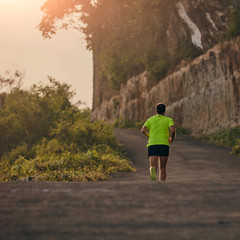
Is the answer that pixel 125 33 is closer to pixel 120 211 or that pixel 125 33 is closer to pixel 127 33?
pixel 127 33

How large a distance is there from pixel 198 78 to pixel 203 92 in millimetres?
1235

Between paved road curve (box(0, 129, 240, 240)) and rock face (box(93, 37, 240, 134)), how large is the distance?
1980cm

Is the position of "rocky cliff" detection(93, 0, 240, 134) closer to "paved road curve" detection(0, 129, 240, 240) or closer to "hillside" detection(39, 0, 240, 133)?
"hillside" detection(39, 0, 240, 133)

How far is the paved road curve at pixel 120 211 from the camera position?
12.4 ft

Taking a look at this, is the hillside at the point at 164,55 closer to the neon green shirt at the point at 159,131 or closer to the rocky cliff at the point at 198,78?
the rocky cliff at the point at 198,78

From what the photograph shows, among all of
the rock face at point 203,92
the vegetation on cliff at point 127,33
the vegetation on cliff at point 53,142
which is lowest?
the vegetation on cliff at point 53,142

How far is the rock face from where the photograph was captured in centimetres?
2534

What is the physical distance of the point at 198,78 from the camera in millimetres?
29094

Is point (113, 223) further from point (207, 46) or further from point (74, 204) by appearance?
point (207, 46)

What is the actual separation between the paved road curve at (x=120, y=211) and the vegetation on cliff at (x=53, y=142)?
6.46 m

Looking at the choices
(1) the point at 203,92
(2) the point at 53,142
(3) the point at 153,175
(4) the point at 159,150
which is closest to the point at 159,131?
(4) the point at 159,150

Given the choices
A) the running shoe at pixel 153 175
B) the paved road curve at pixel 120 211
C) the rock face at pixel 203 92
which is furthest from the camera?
the rock face at pixel 203 92

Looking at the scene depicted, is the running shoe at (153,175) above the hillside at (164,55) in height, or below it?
below

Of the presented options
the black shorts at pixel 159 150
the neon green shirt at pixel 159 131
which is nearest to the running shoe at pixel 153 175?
the black shorts at pixel 159 150
